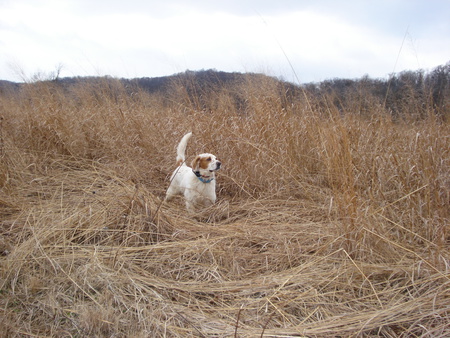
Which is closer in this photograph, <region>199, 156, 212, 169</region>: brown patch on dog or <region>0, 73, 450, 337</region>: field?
<region>0, 73, 450, 337</region>: field

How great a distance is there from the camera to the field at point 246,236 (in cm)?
152

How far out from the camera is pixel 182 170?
3.72 meters

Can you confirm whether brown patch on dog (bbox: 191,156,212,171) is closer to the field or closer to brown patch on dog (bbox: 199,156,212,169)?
brown patch on dog (bbox: 199,156,212,169)

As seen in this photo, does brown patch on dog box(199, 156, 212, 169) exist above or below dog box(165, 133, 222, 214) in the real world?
above

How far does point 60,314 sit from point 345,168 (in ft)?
5.87

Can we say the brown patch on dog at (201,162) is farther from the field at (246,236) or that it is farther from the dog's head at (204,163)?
the field at (246,236)

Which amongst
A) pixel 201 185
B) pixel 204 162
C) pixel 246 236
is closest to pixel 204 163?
pixel 204 162

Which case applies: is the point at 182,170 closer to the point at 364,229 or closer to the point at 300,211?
the point at 300,211

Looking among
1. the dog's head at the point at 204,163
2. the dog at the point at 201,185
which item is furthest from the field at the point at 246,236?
the dog's head at the point at 204,163

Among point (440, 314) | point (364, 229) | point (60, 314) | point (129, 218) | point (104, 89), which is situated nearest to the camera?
point (440, 314)

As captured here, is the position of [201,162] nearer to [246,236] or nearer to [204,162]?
[204,162]

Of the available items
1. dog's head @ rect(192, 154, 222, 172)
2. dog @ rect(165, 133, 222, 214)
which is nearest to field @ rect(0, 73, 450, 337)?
dog @ rect(165, 133, 222, 214)

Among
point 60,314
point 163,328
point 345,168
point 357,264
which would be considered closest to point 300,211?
point 345,168

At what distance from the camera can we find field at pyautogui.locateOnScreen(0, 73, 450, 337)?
1.52 metres
